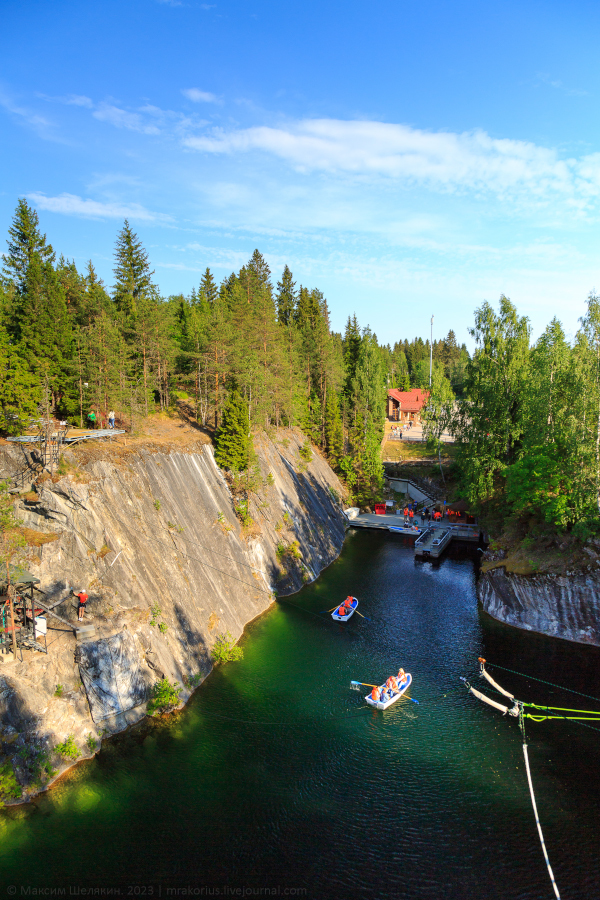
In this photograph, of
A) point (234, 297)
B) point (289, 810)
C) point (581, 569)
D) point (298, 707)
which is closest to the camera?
point (289, 810)

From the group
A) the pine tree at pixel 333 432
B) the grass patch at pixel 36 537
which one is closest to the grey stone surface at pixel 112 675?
the grass patch at pixel 36 537

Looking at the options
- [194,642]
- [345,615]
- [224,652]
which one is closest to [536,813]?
[224,652]

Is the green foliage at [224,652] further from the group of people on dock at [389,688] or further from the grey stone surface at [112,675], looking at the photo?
the group of people on dock at [389,688]

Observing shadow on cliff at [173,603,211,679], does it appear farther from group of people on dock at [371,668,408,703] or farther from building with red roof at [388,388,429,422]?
building with red roof at [388,388,429,422]

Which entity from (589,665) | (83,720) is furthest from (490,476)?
(83,720)

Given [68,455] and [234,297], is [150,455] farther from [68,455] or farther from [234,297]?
[234,297]

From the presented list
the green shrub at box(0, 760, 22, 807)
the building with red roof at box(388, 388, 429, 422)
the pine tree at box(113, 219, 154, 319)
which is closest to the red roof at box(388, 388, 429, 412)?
the building with red roof at box(388, 388, 429, 422)
